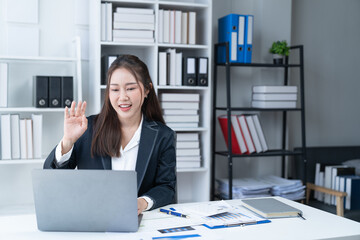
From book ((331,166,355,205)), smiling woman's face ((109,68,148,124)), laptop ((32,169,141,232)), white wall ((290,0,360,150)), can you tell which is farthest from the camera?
white wall ((290,0,360,150))

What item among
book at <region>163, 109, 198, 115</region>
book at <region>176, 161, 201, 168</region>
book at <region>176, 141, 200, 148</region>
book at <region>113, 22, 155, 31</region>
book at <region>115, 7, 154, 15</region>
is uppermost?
book at <region>115, 7, 154, 15</region>

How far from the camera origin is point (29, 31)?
3.39 meters

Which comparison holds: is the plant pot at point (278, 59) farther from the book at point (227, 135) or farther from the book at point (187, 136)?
the book at point (187, 136)

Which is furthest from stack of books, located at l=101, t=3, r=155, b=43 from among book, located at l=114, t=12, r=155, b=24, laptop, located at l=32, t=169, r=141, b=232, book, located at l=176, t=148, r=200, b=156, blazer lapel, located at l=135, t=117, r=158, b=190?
laptop, located at l=32, t=169, r=141, b=232

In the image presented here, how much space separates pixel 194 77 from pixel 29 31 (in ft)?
4.20

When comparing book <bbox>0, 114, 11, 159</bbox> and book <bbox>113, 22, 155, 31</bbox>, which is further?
book <bbox>113, 22, 155, 31</bbox>

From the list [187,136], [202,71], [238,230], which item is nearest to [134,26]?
[202,71]

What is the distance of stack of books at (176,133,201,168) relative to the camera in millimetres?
3441

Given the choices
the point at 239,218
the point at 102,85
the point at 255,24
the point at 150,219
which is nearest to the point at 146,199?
the point at 150,219

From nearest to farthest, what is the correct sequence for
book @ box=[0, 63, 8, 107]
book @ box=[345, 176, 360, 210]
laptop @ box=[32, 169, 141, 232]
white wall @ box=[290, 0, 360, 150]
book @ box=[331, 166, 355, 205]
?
laptop @ box=[32, 169, 141, 232] → book @ box=[0, 63, 8, 107] → book @ box=[345, 176, 360, 210] → book @ box=[331, 166, 355, 205] → white wall @ box=[290, 0, 360, 150]

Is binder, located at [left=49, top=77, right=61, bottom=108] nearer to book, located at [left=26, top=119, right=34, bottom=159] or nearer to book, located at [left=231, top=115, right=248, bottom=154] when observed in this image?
book, located at [left=26, top=119, right=34, bottom=159]

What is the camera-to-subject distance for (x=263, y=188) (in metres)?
3.55

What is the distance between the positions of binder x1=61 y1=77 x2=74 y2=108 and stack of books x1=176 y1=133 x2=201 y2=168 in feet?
2.76

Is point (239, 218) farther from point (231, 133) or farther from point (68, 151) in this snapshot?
point (231, 133)
